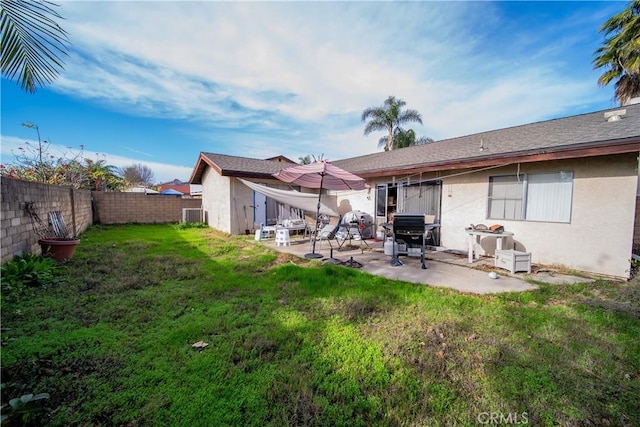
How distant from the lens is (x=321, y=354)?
2441 millimetres

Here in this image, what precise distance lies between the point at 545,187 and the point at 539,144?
983 mm

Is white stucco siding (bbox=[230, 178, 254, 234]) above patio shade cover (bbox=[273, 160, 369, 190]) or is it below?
below

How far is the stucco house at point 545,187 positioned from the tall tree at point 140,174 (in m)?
35.9

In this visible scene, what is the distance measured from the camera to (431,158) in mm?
7723

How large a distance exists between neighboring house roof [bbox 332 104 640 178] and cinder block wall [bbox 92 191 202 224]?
11.5 m

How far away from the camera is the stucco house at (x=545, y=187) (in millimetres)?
4730

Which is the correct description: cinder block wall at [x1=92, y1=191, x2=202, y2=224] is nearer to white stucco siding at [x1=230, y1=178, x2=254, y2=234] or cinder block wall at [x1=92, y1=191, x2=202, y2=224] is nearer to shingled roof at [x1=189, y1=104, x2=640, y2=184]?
white stucco siding at [x1=230, y1=178, x2=254, y2=234]

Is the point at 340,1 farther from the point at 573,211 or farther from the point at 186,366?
the point at 186,366

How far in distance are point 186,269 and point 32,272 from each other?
2.27 metres

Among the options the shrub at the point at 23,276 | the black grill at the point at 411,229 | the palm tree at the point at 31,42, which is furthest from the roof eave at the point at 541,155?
the shrub at the point at 23,276

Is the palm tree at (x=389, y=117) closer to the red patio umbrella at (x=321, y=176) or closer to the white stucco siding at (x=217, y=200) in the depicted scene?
the white stucco siding at (x=217, y=200)

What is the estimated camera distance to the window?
5.36 metres

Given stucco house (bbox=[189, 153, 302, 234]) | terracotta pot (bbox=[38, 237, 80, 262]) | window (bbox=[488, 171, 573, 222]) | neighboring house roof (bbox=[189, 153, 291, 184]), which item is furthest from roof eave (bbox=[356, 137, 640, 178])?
terracotta pot (bbox=[38, 237, 80, 262])

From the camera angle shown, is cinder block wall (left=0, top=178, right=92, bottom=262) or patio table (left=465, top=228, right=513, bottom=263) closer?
cinder block wall (left=0, top=178, right=92, bottom=262)
